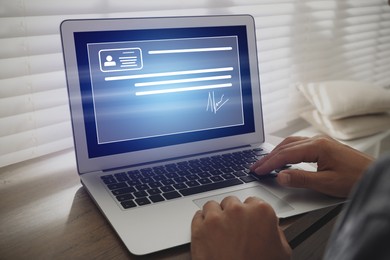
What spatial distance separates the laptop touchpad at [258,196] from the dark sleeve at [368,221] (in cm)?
41

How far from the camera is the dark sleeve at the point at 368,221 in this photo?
182 mm

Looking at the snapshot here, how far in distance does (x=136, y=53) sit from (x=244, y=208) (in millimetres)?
420

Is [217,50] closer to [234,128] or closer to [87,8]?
[234,128]

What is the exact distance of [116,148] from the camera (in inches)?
30.2

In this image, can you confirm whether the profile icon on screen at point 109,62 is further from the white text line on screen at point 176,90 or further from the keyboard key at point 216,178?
the keyboard key at point 216,178

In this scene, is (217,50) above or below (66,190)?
above

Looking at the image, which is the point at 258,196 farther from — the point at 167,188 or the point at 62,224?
the point at 62,224

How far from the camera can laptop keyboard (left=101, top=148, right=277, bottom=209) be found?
2.15ft

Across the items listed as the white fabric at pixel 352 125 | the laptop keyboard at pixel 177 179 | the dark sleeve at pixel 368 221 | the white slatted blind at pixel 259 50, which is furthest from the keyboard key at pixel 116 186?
the white fabric at pixel 352 125

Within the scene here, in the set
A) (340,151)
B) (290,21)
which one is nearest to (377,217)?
(340,151)

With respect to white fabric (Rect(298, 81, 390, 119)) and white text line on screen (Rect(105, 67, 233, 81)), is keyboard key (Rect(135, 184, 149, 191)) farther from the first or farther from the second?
white fabric (Rect(298, 81, 390, 119))

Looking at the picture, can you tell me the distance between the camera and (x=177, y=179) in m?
0.72

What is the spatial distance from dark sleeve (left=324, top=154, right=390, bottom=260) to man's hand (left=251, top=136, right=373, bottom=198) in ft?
1.46

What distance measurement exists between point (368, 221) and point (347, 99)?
126 cm
